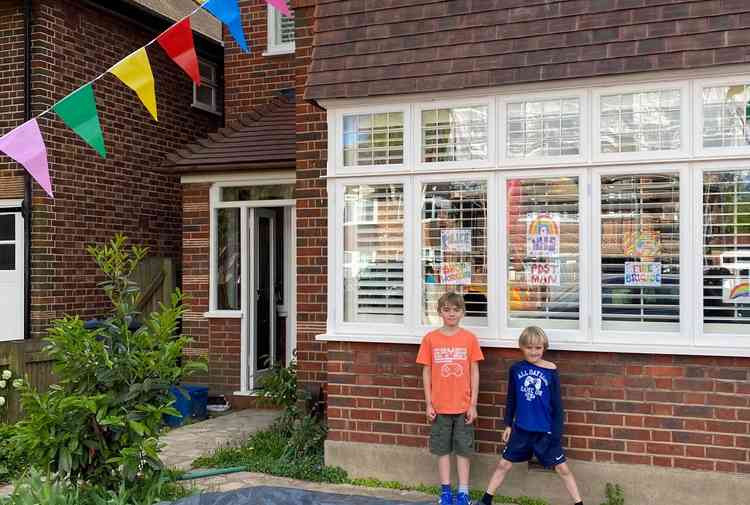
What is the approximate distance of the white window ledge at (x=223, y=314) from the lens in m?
9.62

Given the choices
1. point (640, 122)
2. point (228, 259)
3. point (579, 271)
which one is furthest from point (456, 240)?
point (228, 259)

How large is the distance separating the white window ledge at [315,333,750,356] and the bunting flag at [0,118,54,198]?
278cm

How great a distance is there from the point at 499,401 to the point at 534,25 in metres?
2.80

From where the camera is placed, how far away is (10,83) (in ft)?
32.4

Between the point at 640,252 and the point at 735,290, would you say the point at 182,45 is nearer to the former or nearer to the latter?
the point at 640,252

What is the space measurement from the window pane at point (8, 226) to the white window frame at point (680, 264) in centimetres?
754

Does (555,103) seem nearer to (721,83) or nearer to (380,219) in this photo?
(721,83)

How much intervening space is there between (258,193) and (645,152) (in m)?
5.33

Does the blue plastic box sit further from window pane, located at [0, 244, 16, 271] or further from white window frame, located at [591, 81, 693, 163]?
white window frame, located at [591, 81, 693, 163]

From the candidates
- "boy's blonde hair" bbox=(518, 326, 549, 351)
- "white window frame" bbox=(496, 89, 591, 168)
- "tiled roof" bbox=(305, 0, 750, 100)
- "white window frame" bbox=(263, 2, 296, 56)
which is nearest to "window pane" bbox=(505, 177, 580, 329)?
"white window frame" bbox=(496, 89, 591, 168)

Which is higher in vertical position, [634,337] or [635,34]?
[635,34]

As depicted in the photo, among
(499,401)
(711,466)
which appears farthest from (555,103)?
(711,466)

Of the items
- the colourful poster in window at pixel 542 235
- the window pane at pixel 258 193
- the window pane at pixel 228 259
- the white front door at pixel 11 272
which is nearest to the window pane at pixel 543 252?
the colourful poster in window at pixel 542 235

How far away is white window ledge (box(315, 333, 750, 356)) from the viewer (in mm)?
5266
